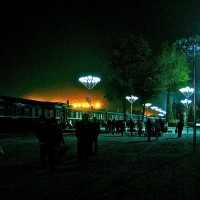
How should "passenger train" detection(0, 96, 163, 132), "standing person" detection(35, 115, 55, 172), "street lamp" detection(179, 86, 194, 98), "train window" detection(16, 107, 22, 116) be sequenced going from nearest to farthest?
"standing person" detection(35, 115, 55, 172) → "passenger train" detection(0, 96, 163, 132) → "train window" detection(16, 107, 22, 116) → "street lamp" detection(179, 86, 194, 98)

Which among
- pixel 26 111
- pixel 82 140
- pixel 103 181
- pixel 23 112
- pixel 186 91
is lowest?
pixel 103 181

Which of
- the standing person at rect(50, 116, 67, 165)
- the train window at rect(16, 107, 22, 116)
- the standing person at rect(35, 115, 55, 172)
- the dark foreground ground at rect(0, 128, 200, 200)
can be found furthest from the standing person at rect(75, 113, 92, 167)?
the train window at rect(16, 107, 22, 116)

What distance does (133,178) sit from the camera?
31.6ft

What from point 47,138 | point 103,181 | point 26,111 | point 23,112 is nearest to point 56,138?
point 47,138

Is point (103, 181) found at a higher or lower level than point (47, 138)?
lower

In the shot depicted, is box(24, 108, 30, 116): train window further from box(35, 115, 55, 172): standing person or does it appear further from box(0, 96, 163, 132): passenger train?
box(35, 115, 55, 172): standing person

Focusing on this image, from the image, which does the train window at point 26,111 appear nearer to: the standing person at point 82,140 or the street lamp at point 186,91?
the street lamp at point 186,91

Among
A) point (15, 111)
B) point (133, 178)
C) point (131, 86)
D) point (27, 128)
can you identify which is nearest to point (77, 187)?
point (133, 178)

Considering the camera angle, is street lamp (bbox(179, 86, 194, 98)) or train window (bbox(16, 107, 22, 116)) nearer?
train window (bbox(16, 107, 22, 116))

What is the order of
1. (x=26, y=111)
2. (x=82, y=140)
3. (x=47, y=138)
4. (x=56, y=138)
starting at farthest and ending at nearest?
(x=26, y=111), (x=82, y=140), (x=56, y=138), (x=47, y=138)

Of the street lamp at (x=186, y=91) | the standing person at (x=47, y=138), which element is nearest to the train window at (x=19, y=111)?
the street lamp at (x=186, y=91)

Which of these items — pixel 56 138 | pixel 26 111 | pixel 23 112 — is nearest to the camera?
pixel 56 138

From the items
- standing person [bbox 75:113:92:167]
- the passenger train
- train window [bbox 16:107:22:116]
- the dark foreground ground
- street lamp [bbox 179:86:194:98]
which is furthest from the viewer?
street lamp [bbox 179:86:194:98]

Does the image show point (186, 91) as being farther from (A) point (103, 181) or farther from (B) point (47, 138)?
(A) point (103, 181)
